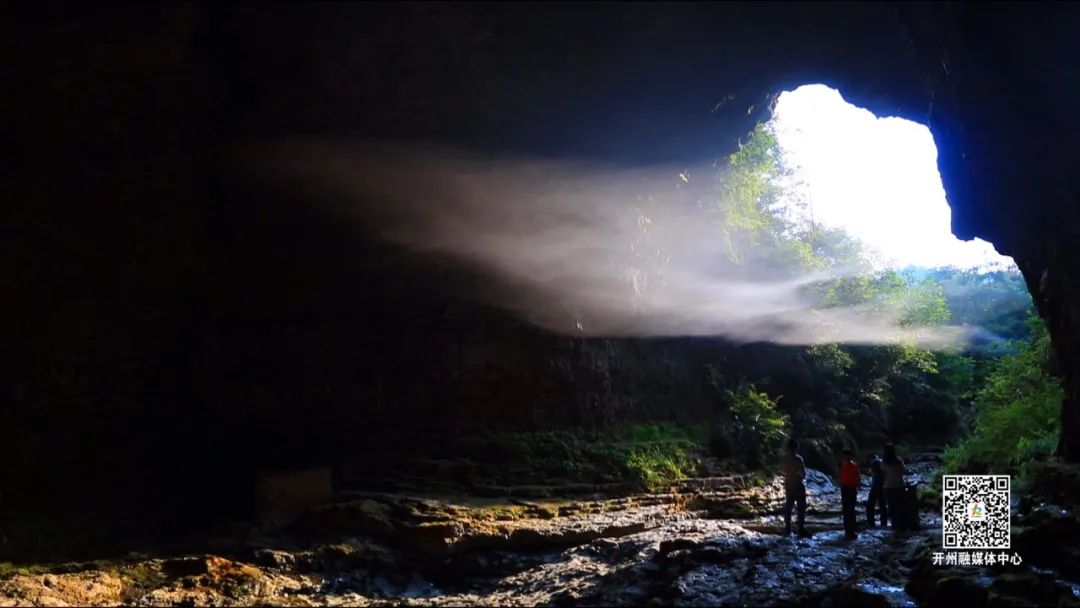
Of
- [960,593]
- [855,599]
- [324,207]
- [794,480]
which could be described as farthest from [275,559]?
[960,593]

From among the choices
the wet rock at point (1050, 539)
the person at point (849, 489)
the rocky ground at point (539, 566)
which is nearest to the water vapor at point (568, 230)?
the rocky ground at point (539, 566)

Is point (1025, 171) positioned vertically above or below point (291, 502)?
above

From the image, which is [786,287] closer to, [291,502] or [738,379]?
[738,379]

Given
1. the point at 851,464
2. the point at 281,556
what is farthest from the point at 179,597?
the point at 851,464

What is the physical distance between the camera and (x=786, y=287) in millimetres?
22609

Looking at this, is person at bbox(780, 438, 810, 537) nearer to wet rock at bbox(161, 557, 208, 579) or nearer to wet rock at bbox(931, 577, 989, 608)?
wet rock at bbox(931, 577, 989, 608)

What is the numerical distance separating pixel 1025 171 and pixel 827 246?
17.0 meters

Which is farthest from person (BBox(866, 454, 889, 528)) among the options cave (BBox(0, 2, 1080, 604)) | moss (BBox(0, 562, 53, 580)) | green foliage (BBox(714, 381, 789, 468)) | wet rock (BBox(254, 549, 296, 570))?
moss (BBox(0, 562, 53, 580))

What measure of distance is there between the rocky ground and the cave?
2623 millimetres

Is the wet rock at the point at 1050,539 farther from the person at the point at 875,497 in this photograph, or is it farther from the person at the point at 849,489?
the person at the point at 875,497

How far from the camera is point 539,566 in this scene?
923cm

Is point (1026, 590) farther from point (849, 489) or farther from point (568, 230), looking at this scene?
point (568, 230)

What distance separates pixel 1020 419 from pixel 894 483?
372 cm

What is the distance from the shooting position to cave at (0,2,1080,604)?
8.65 m
